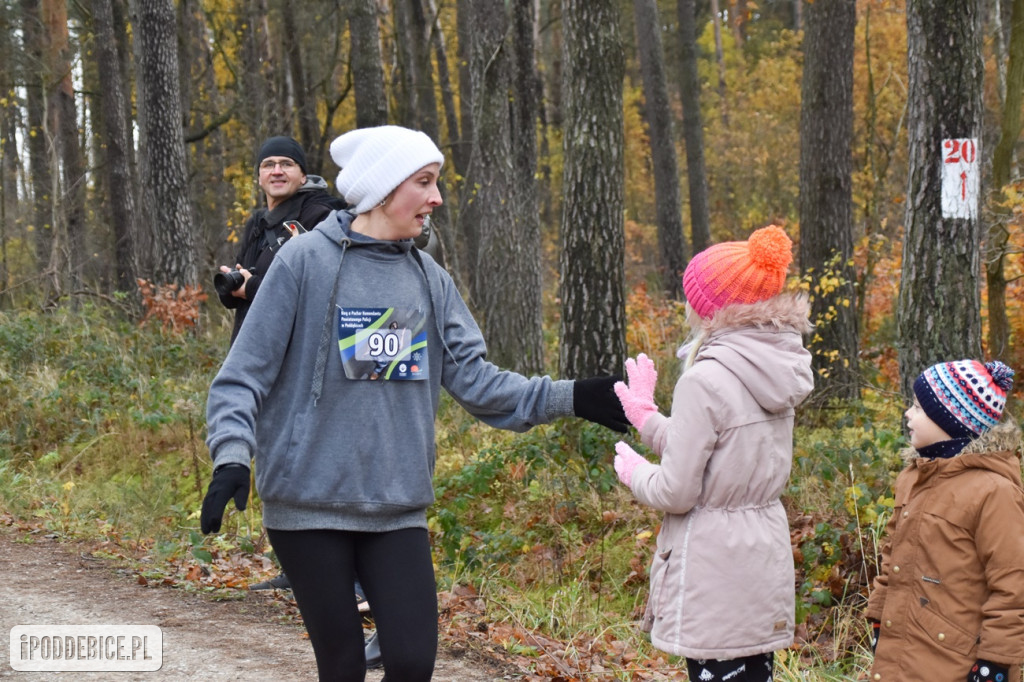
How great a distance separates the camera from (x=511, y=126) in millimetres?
13484

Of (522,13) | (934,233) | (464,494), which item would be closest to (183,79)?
(522,13)

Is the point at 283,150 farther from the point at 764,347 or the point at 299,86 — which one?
the point at 299,86

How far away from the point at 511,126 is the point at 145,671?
367 inches

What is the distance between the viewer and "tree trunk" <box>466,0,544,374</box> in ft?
40.7

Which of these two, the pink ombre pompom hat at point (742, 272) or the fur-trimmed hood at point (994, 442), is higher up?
the pink ombre pompom hat at point (742, 272)

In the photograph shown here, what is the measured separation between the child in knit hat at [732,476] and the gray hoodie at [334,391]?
0.76 m

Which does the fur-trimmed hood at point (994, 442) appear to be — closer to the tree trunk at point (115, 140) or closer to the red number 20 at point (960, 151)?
the red number 20 at point (960, 151)

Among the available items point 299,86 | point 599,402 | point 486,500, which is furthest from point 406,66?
point 599,402

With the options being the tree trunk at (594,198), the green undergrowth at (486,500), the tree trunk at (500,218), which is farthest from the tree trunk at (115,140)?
the tree trunk at (594,198)

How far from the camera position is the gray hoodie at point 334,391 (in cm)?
324

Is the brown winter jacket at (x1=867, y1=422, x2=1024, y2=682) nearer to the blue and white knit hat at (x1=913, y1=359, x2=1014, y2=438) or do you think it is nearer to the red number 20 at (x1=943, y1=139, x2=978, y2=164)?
the blue and white knit hat at (x1=913, y1=359, x2=1014, y2=438)

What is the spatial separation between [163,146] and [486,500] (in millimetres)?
8907

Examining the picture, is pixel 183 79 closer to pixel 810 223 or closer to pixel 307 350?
pixel 810 223

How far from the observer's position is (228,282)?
5367mm
